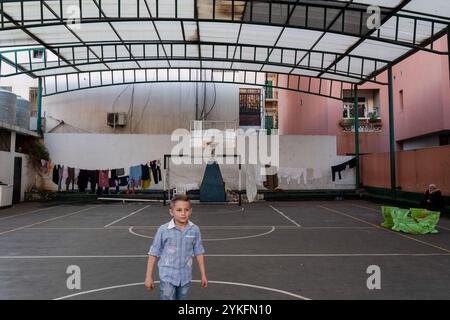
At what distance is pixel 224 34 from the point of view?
51.5 ft

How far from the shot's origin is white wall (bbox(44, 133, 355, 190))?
67.4ft

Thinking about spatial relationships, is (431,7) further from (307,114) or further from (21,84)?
(21,84)

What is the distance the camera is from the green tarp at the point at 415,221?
Result: 955cm

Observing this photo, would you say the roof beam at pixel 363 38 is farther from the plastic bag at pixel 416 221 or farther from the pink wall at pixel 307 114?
the plastic bag at pixel 416 221

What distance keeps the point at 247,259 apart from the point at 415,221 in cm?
579

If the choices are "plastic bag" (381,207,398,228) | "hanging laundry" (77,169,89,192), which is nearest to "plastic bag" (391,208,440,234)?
"plastic bag" (381,207,398,228)

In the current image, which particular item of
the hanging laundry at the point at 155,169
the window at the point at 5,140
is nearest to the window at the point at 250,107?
the hanging laundry at the point at 155,169

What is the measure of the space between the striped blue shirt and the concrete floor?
1.44 m

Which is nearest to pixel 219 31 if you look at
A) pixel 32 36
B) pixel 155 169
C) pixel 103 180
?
pixel 32 36

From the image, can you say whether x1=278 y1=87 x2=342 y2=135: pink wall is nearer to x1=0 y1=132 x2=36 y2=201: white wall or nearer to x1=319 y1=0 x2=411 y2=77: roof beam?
x1=319 y1=0 x2=411 y2=77: roof beam

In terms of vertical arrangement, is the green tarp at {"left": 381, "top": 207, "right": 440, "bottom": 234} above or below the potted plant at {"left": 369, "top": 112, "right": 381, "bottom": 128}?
below

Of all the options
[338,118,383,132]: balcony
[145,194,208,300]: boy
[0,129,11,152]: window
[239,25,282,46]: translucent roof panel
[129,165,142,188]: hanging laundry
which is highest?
[239,25,282,46]: translucent roof panel

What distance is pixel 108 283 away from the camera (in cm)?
514
